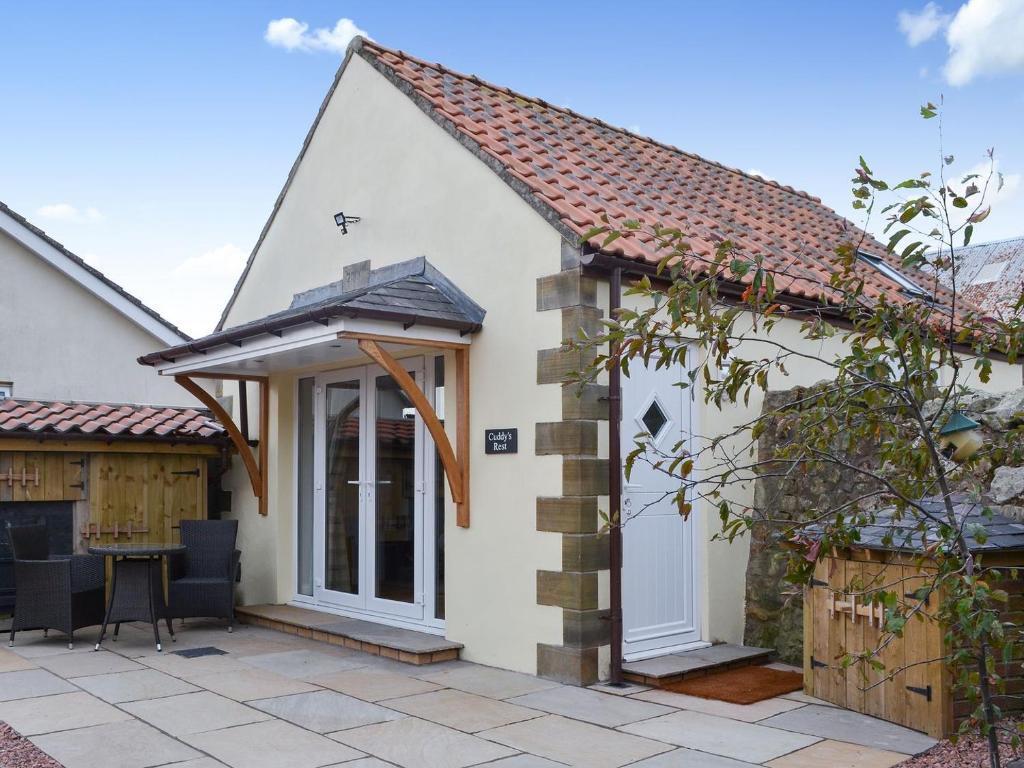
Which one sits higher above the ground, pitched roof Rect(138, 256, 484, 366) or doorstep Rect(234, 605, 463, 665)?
pitched roof Rect(138, 256, 484, 366)

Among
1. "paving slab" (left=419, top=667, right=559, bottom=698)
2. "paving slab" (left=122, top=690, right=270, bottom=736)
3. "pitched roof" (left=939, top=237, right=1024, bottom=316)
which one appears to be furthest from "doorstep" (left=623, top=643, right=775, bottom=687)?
"pitched roof" (left=939, top=237, right=1024, bottom=316)

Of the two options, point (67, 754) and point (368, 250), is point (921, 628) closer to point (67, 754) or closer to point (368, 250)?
point (67, 754)

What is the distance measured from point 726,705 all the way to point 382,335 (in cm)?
347

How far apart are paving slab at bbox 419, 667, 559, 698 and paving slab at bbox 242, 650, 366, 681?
0.78 m

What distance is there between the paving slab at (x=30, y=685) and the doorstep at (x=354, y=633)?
220 cm

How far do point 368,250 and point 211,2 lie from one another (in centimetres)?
445

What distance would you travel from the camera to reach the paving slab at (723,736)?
535 cm

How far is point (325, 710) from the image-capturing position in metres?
6.29

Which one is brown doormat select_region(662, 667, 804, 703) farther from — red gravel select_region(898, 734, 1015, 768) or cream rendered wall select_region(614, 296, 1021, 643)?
red gravel select_region(898, 734, 1015, 768)

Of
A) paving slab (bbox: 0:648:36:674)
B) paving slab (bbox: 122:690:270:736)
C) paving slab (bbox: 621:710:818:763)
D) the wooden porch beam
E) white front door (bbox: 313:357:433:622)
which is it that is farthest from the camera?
white front door (bbox: 313:357:433:622)

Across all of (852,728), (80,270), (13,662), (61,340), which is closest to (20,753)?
(13,662)

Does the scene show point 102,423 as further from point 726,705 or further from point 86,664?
point 726,705

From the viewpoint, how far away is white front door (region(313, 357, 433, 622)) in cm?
860

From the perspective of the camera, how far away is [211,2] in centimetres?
1150
